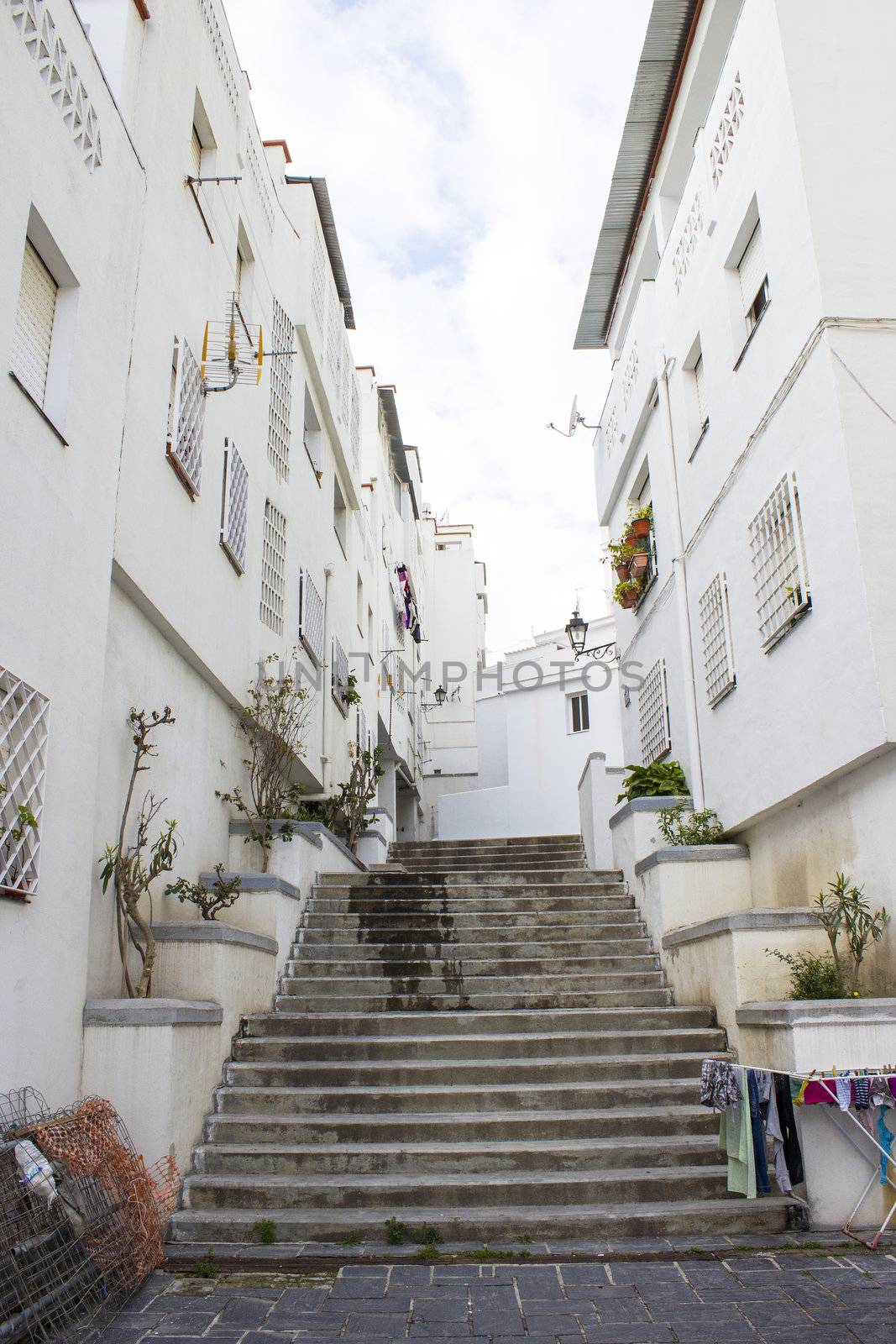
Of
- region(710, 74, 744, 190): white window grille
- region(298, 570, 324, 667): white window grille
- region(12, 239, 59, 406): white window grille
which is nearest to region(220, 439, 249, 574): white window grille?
region(298, 570, 324, 667): white window grille

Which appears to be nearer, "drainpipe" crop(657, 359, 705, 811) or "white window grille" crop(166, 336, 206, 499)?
"white window grille" crop(166, 336, 206, 499)

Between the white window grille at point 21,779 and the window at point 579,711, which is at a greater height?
the window at point 579,711

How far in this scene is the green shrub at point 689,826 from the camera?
29.9 feet

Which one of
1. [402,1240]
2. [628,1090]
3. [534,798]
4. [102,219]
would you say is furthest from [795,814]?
[534,798]

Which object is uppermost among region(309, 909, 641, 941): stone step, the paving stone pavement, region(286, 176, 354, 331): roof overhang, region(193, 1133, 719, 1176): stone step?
region(286, 176, 354, 331): roof overhang

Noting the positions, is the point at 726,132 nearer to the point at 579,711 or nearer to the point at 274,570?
the point at 274,570

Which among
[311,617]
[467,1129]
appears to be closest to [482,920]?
[467,1129]

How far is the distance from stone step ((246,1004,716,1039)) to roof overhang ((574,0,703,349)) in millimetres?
9549

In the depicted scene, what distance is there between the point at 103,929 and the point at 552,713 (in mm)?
17176

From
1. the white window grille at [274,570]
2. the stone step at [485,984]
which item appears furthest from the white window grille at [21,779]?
the white window grille at [274,570]

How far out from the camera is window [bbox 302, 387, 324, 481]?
1371cm

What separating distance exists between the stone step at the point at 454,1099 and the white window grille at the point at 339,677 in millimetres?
7462

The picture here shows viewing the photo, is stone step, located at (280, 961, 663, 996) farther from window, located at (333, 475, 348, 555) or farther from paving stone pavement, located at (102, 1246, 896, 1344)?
window, located at (333, 475, 348, 555)

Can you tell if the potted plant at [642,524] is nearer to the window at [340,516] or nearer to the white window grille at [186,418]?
the window at [340,516]
